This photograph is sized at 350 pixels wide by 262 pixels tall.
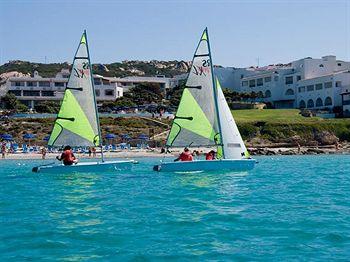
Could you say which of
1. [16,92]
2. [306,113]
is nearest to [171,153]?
[306,113]

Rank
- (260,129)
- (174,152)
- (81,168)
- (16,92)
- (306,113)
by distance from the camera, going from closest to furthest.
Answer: (81,168), (174,152), (260,129), (306,113), (16,92)

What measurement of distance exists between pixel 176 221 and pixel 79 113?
19518 mm

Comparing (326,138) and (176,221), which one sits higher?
(326,138)

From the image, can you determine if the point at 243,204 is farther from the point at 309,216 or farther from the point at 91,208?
the point at 91,208

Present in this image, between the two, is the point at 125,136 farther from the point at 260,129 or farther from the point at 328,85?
the point at 328,85

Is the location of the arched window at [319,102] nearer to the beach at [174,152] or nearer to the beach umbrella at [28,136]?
the beach at [174,152]

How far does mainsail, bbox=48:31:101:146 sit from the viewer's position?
34.4 meters

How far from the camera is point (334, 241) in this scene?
1341 cm

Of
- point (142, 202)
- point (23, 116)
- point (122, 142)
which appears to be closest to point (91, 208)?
point (142, 202)

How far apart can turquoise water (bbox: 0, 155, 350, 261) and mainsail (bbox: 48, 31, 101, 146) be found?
6.44m

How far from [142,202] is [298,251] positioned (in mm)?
9447

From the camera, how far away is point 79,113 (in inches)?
1359

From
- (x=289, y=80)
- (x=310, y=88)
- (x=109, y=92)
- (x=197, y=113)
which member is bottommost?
(x=197, y=113)

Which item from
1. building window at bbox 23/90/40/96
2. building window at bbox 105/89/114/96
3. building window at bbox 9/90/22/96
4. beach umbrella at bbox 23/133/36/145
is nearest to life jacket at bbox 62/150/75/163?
beach umbrella at bbox 23/133/36/145
